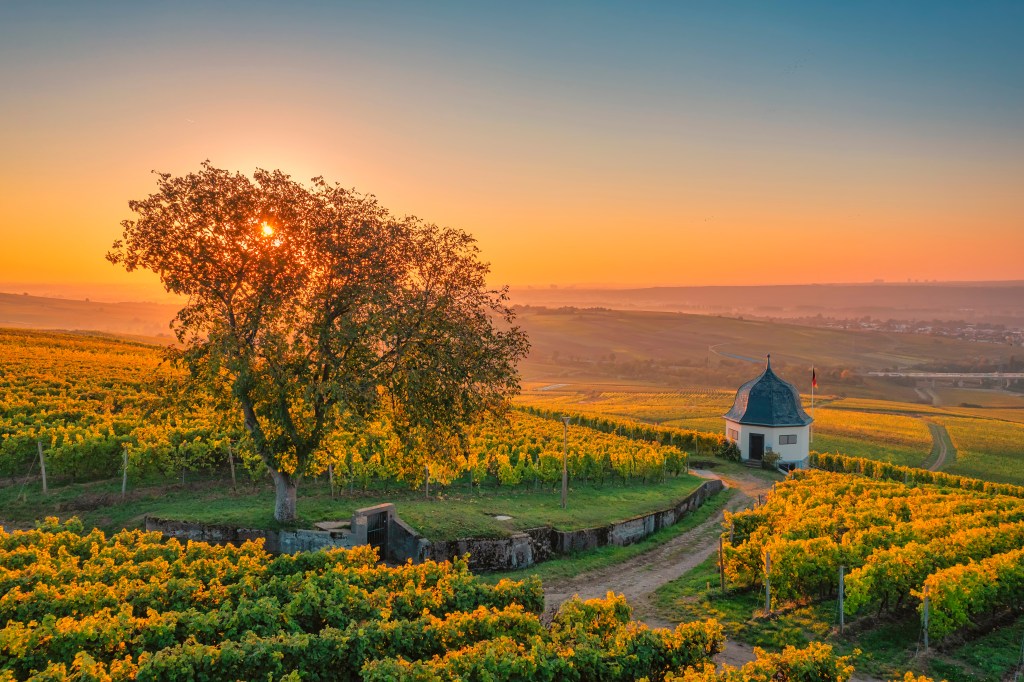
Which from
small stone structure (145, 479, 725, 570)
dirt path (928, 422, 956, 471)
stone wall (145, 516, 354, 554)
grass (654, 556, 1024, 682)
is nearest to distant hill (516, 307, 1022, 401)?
dirt path (928, 422, 956, 471)

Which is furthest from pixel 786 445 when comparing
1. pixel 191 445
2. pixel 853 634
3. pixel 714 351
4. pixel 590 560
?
pixel 714 351

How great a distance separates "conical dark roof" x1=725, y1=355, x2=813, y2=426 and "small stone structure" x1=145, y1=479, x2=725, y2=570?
1077 inches

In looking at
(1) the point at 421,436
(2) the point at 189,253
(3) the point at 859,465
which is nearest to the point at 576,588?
(1) the point at 421,436

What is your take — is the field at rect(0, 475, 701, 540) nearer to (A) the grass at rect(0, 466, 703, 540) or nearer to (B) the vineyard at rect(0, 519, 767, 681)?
(A) the grass at rect(0, 466, 703, 540)

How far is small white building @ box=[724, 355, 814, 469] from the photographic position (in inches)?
1796

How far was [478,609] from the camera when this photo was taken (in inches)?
542

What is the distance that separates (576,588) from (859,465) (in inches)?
1279

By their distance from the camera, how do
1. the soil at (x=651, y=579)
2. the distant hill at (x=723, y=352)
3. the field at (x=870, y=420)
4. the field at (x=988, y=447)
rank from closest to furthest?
1. the soil at (x=651, y=579)
2. the field at (x=988, y=447)
3. the field at (x=870, y=420)
4. the distant hill at (x=723, y=352)

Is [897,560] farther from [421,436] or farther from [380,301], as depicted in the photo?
[380,301]

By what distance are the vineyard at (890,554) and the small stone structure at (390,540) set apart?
678 centimetres

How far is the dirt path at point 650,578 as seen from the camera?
17812mm

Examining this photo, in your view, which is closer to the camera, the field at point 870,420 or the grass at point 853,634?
the grass at point 853,634

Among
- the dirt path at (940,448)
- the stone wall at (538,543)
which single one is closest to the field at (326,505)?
the stone wall at (538,543)

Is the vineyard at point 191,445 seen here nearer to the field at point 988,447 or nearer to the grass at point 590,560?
the grass at point 590,560
